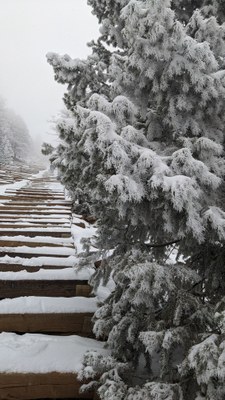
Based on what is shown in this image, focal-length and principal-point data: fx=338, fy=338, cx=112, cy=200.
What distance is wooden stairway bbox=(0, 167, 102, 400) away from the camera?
86.5 inches

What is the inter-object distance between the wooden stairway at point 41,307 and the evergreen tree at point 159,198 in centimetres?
32

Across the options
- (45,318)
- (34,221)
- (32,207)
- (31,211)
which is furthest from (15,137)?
(45,318)

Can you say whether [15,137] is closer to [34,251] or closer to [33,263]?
[34,251]

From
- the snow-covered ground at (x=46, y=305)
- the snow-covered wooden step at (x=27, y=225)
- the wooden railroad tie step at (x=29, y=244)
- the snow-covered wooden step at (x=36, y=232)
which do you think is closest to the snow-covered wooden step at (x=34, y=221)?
the snow-covered wooden step at (x=27, y=225)

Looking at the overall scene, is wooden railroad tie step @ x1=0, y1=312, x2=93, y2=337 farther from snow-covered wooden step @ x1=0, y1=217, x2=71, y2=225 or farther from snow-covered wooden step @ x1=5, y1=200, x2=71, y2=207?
snow-covered wooden step @ x1=5, y1=200, x2=71, y2=207

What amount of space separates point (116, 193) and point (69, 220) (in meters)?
4.22

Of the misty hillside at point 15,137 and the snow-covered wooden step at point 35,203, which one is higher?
the misty hillside at point 15,137

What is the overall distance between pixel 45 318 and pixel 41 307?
0.43 feet

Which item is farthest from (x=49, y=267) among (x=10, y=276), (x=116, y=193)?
(x=116, y=193)

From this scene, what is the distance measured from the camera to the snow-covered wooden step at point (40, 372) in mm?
2180

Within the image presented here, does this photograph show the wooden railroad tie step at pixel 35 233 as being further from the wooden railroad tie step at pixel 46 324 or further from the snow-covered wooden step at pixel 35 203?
the snow-covered wooden step at pixel 35 203

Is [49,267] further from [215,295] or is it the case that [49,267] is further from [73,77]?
[73,77]

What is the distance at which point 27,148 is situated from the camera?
94.1m

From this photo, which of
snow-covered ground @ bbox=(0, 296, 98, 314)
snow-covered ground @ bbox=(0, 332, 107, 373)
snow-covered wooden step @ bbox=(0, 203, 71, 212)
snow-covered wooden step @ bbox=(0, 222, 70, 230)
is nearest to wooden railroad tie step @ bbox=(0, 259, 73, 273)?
snow-covered ground @ bbox=(0, 296, 98, 314)
